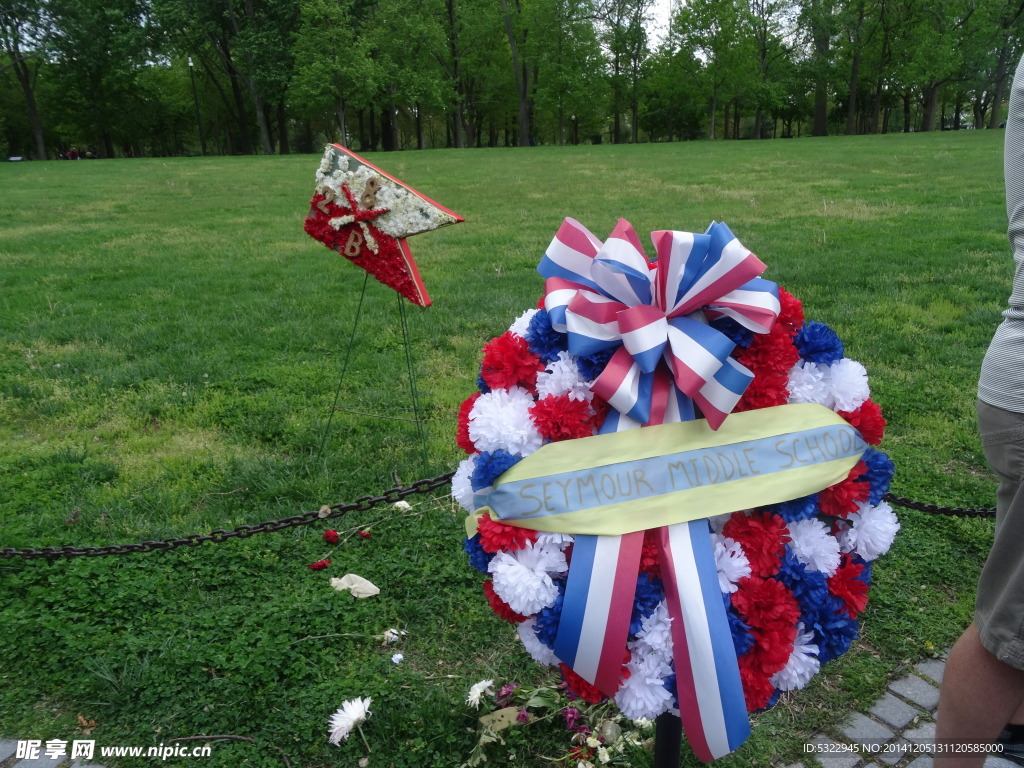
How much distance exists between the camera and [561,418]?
67.5 inches

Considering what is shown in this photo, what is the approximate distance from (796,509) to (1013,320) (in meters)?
0.62

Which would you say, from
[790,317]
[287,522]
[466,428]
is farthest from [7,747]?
[790,317]

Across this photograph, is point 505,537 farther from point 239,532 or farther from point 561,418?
point 239,532

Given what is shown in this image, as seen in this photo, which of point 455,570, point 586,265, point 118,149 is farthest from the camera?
point 118,149

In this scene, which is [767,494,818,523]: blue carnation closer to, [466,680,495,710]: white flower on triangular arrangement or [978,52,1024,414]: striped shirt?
[978,52,1024,414]: striped shirt

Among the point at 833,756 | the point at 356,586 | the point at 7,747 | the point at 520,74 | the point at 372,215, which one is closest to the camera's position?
the point at 833,756

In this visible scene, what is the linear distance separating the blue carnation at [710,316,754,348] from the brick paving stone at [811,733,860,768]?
1345 millimetres

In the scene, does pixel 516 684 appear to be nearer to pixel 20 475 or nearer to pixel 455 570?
pixel 455 570

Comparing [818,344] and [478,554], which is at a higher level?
[818,344]

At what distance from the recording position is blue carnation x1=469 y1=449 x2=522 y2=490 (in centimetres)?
172

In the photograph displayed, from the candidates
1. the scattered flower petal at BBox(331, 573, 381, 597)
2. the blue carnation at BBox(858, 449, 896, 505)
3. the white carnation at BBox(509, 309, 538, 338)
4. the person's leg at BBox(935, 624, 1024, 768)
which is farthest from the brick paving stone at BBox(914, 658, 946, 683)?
the scattered flower petal at BBox(331, 573, 381, 597)

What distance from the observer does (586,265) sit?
72.8 inches

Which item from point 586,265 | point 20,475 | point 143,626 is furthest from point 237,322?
point 586,265

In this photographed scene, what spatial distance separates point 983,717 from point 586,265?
1381 mm
